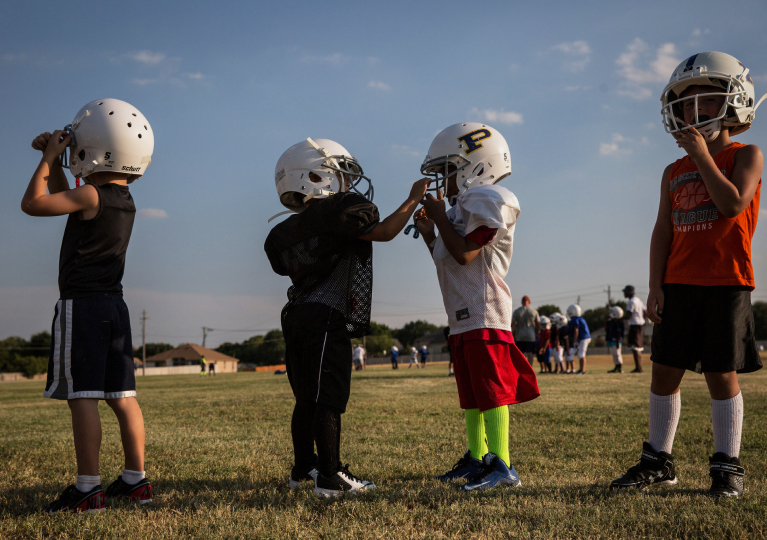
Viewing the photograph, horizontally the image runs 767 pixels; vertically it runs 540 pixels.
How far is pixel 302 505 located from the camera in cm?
286

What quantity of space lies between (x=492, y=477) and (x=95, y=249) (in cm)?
247

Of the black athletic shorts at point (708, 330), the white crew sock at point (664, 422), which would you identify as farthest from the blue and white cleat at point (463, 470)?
the black athletic shorts at point (708, 330)

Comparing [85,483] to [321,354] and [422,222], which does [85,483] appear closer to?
[321,354]

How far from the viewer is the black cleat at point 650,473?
10.2 ft

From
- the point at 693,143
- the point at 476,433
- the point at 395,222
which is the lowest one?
the point at 476,433

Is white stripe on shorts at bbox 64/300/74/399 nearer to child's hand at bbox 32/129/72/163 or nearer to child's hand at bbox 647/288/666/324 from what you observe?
child's hand at bbox 32/129/72/163

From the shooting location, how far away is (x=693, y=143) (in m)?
2.88

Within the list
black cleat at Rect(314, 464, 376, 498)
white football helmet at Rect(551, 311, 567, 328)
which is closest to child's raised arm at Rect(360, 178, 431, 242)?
black cleat at Rect(314, 464, 376, 498)

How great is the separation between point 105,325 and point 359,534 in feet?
5.77

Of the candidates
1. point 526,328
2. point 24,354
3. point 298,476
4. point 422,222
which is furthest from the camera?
point 24,354

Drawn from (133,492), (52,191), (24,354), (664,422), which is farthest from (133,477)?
(24,354)

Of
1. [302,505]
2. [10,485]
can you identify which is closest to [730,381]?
[302,505]

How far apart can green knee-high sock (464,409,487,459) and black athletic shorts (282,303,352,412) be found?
2.66 ft

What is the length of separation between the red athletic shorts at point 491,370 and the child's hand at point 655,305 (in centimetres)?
72
